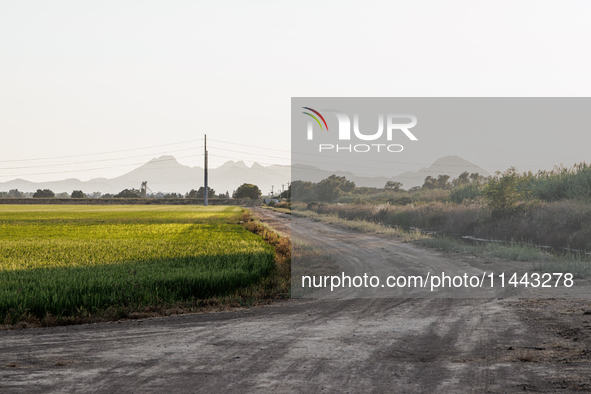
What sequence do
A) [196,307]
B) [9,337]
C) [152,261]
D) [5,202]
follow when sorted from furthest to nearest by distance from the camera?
[5,202], [152,261], [196,307], [9,337]

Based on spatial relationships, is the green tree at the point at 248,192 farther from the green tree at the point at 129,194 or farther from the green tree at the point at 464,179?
the green tree at the point at 464,179

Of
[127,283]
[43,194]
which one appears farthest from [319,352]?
[43,194]

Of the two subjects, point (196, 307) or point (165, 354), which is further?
point (196, 307)

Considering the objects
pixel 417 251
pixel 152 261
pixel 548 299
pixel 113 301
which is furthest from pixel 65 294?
pixel 417 251

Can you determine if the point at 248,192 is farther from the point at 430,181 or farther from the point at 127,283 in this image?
the point at 127,283

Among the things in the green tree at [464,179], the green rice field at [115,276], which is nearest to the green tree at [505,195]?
the green tree at [464,179]

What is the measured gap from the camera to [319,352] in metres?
6.72

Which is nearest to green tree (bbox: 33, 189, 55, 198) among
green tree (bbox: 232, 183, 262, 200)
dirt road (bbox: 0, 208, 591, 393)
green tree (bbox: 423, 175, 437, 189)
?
green tree (bbox: 232, 183, 262, 200)

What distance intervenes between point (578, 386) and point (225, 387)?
4228 mm

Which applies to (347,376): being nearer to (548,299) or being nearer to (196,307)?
(196,307)

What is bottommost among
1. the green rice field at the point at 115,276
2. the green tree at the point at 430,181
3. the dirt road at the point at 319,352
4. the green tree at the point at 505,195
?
the dirt road at the point at 319,352

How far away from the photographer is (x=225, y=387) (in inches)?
211

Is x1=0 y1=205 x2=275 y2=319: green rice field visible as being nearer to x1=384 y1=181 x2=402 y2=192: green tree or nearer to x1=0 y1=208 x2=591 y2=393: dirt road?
x1=0 y1=208 x2=591 y2=393: dirt road

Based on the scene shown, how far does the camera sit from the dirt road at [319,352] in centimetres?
544
